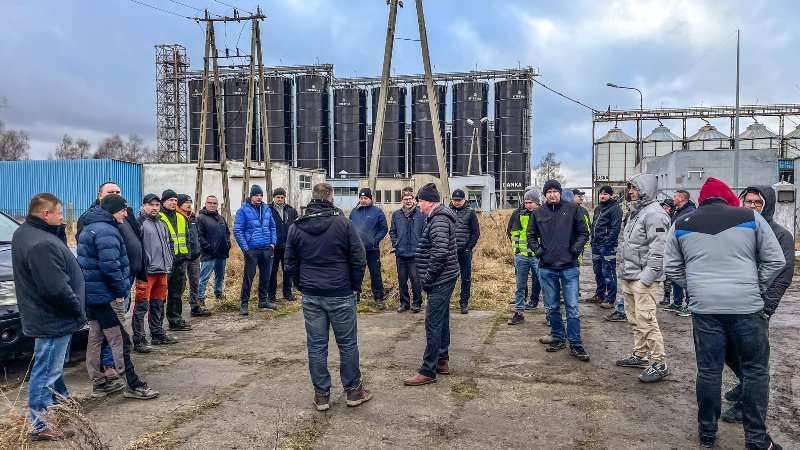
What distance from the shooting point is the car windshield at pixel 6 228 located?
634 cm

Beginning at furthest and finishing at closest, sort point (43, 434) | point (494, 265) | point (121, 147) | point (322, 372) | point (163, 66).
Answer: point (121, 147) < point (163, 66) < point (494, 265) < point (322, 372) < point (43, 434)

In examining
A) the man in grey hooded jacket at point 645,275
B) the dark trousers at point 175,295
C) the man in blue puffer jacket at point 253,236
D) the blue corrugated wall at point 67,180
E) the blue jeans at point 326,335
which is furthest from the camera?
the blue corrugated wall at point 67,180

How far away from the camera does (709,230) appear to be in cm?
392

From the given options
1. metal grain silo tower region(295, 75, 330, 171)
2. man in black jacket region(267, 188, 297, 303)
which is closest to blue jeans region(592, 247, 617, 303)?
man in black jacket region(267, 188, 297, 303)

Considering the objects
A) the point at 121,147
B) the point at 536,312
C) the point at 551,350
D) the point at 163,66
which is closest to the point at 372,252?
the point at 536,312

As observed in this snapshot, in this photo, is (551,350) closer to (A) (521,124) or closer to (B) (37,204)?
(B) (37,204)

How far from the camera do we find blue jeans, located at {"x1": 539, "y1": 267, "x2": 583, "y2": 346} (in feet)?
19.9

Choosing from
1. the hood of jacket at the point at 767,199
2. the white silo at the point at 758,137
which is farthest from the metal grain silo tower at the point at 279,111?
the hood of jacket at the point at 767,199

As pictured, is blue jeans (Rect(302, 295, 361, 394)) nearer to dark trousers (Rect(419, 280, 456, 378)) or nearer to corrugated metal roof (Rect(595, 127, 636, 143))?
dark trousers (Rect(419, 280, 456, 378))

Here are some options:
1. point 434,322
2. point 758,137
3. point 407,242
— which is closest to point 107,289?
point 434,322

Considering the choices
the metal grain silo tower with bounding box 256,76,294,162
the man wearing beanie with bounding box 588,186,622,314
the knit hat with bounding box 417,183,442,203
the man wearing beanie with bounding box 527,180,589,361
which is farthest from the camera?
the metal grain silo tower with bounding box 256,76,294,162

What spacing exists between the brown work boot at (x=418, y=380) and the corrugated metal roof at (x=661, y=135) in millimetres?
47275

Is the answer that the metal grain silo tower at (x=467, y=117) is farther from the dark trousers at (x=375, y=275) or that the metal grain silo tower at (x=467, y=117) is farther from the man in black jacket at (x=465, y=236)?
the man in black jacket at (x=465, y=236)

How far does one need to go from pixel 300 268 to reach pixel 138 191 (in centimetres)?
3254
